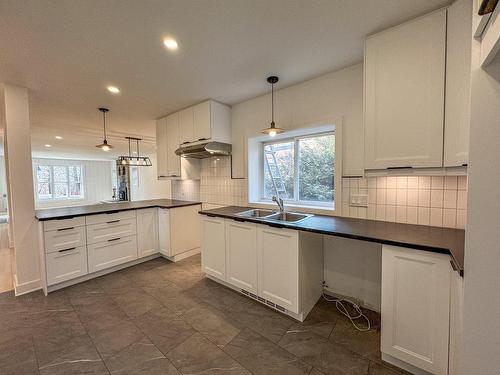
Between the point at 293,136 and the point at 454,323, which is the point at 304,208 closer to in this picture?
the point at 293,136

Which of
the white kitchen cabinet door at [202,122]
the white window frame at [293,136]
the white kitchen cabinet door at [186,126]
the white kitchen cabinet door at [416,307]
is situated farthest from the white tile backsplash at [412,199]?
the white kitchen cabinet door at [186,126]

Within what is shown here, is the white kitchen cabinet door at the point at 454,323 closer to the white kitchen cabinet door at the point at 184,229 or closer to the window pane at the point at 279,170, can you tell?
the window pane at the point at 279,170

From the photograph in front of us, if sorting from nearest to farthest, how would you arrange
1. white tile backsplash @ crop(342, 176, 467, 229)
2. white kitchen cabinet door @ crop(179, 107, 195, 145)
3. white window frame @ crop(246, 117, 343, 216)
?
white tile backsplash @ crop(342, 176, 467, 229) → white window frame @ crop(246, 117, 343, 216) → white kitchen cabinet door @ crop(179, 107, 195, 145)

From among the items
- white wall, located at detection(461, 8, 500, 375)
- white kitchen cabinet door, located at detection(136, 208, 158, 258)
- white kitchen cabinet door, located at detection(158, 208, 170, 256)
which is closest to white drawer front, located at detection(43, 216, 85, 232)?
white kitchen cabinet door, located at detection(136, 208, 158, 258)

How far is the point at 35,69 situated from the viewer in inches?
82.3

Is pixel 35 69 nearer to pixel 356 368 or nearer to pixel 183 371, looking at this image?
pixel 183 371

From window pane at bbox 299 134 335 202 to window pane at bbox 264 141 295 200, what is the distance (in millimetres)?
150

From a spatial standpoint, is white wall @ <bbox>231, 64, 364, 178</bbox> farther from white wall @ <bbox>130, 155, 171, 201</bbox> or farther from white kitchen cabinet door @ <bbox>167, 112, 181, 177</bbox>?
white wall @ <bbox>130, 155, 171, 201</bbox>

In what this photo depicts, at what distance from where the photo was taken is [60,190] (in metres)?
9.16

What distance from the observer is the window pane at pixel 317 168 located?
2.53 metres

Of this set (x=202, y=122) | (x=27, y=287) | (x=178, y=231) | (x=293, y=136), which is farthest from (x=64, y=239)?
(x=293, y=136)

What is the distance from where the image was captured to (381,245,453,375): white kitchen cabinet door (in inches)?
49.9

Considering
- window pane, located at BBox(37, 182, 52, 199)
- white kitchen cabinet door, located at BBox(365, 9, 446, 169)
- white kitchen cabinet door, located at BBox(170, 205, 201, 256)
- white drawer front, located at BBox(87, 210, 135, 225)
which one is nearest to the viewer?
white kitchen cabinet door, located at BBox(365, 9, 446, 169)

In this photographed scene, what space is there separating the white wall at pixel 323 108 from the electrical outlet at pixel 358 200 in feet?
0.72
